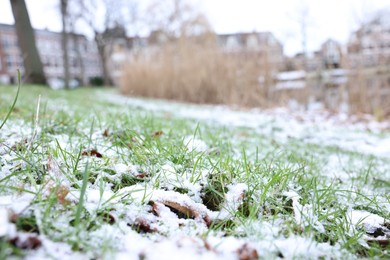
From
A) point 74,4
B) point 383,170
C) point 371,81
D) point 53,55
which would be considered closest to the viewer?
point 383,170

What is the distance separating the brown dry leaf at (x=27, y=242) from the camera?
0.72m

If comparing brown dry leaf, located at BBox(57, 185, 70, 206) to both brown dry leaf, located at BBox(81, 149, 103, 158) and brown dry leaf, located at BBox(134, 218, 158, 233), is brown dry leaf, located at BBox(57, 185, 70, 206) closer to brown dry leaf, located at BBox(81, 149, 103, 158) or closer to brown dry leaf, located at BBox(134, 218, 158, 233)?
brown dry leaf, located at BBox(134, 218, 158, 233)

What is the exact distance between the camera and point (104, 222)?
35.8 inches

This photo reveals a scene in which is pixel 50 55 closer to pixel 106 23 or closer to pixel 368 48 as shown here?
pixel 106 23

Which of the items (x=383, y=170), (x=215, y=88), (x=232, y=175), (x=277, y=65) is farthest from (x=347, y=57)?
(x=232, y=175)

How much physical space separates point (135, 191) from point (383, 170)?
2074mm

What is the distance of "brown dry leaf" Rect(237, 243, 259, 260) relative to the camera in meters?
0.82

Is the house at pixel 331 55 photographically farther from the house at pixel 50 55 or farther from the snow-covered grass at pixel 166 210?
the house at pixel 50 55

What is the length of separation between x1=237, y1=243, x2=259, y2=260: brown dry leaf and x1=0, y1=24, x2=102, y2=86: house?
41727 millimetres

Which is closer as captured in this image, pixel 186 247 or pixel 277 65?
pixel 186 247

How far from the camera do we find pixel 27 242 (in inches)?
28.8

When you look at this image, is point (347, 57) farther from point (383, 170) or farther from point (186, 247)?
point (186, 247)

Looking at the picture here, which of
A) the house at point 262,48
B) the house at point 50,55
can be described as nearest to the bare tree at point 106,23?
the house at point 50,55

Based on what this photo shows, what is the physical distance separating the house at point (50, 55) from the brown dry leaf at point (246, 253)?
41.7m
